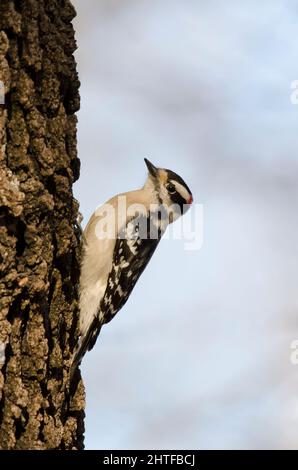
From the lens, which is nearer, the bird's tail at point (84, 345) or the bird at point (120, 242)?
the bird's tail at point (84, 345)

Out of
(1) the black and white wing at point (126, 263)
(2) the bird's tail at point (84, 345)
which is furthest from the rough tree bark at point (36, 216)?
(1) the black and white wing at point (126, 263)

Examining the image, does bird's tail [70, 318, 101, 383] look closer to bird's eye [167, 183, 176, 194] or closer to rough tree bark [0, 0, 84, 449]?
rough tree bark [0, 0, 84, 449]

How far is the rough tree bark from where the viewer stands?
11.8ft

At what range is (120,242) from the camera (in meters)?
5.27

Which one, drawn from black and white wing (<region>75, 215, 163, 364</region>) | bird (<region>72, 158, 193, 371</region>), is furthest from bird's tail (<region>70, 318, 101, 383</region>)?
black and white wing (<region>75, 215, 163, 364</region>)

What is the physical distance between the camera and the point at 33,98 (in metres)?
3.76

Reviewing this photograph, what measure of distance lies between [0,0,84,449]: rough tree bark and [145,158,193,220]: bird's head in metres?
1.78

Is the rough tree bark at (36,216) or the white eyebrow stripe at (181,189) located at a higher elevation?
the white eyebrow stripe at (181,189)

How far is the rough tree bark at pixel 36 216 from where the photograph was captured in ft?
11.8

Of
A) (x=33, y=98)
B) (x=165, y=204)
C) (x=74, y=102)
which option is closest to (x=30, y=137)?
(x=33, y=98)

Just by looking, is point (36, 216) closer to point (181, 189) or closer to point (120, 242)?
point (120, 242)

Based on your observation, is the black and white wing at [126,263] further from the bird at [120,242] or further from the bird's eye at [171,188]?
the bird's eye at [171,188]

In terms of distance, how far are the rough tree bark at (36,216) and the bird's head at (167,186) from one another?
1.78m

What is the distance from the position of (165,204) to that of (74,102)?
1.87 metres
